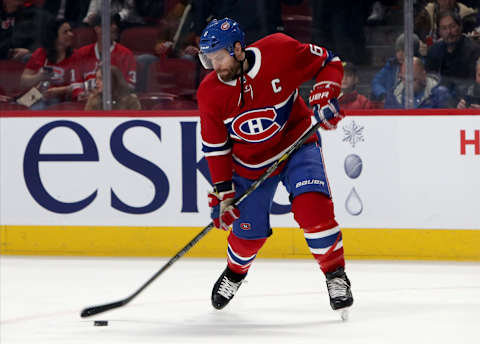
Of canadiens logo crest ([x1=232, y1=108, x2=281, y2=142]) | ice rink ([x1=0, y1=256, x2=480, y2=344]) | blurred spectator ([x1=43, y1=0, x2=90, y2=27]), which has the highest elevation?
blurred spectator ([x1=43, y1=0, x2=90, y2=27])

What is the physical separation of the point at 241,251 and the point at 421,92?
1.69 metres

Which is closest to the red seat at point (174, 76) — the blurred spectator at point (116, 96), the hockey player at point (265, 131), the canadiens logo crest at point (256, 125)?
the blurred spectator at point (116, 96)

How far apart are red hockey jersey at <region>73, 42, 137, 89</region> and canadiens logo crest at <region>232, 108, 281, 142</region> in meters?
1.82

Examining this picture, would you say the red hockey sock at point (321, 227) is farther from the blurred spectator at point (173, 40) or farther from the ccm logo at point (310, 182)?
the blurred spectator at point (173, 40)

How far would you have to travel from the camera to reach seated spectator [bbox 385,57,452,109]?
4812mm

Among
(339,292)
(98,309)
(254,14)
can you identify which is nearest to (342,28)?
(254,14)

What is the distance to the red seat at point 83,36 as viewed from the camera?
5.14 metres

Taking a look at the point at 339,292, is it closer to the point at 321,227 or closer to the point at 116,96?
the point at 321,227

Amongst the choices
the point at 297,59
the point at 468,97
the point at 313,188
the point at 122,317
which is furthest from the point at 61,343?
the point at 468,97

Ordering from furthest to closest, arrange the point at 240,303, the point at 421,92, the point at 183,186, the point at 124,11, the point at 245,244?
the point at 124,11 < the point at 183,186 < the point at 421,92 < the point at 240,303 < the point at 245,244

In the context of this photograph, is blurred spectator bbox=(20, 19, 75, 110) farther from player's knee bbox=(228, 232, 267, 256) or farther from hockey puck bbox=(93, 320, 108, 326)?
hockey puck bbox=(93, 320, 108, 326)

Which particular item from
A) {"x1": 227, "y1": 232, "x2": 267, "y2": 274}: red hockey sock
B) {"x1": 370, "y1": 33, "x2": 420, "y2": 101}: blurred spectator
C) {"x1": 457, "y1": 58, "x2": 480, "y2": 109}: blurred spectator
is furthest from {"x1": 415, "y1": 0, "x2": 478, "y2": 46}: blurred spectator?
{"x1": 227, "y1": 232, "x2": 267, "y2": 274}: red hockey sock

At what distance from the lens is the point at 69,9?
518 cm

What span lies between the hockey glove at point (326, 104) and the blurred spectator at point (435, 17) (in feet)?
5.14
